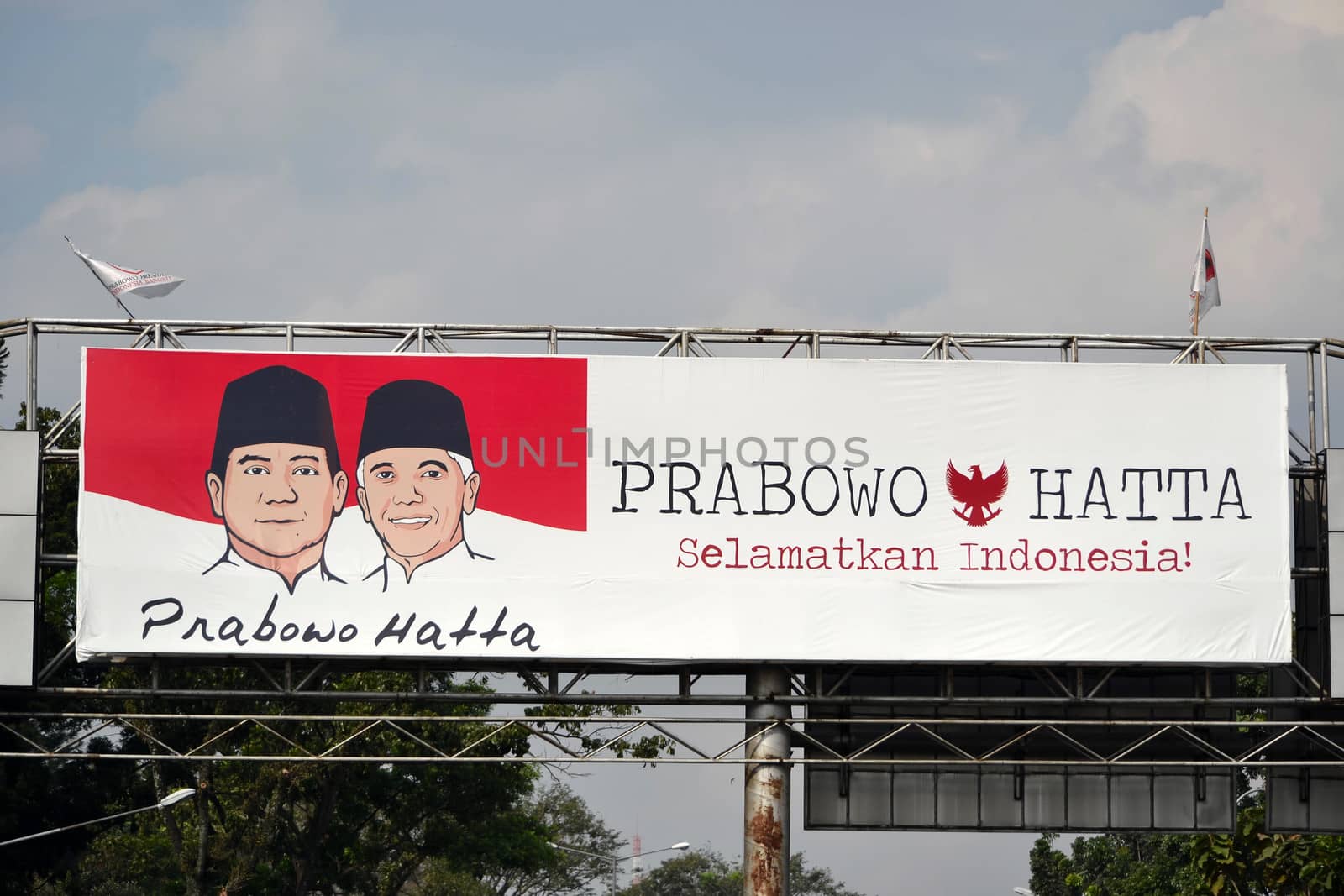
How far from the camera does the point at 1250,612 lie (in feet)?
70.2

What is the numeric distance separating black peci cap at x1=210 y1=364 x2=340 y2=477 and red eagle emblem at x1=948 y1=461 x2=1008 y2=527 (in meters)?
8.25

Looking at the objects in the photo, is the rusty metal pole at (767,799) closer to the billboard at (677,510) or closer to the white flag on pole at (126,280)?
the billboard at (677,510)

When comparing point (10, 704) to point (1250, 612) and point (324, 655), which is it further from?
point (1250, 612)

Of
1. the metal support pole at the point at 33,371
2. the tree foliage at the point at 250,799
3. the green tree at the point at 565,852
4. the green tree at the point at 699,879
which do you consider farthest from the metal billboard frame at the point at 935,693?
the green tree at the point at 699,879

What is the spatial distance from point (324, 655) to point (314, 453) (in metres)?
2.70

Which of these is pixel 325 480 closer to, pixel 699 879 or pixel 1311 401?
pixel 1311 401

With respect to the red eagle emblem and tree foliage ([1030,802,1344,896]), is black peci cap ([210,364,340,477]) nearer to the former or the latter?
the red eagle emblem

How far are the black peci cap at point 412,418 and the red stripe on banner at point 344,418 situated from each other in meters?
0.12

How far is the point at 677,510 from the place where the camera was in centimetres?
2139

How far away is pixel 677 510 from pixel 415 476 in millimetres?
3519

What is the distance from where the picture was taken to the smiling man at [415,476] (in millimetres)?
21328

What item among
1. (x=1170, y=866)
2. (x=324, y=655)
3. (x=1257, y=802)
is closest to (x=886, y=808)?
(x=324, y=655)

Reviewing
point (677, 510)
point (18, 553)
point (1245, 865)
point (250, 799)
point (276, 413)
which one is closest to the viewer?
point (18, 553)

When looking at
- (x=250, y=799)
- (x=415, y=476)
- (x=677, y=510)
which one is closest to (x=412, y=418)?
(x=415, y=476)
